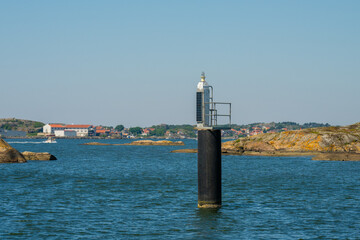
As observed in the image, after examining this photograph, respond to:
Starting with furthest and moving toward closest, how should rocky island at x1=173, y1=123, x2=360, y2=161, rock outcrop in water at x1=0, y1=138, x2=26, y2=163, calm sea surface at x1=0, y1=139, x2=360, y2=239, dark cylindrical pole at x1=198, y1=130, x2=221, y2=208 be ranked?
rocky island at x1=173, y1=123, x2=360, y2=161
rock outcrop in water at x1=0, y1=138, x2=26, y2=163
dark cylindrical pole at x1=198, y1=130, x2=221, y2=208
calm sea surface at x1=0, y1=139, x2=360, y2=239

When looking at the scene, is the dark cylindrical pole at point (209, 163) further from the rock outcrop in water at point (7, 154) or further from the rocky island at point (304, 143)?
the rocky island at point (304, 143)

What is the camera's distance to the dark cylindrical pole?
75.1ft

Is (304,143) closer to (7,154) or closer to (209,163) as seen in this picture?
(7,154)

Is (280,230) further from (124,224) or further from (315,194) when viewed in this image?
(315,194)

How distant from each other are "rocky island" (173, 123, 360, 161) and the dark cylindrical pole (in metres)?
63.0

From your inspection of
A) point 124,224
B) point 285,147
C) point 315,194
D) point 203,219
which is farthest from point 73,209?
point 285,147

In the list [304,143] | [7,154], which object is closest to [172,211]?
[7,154]

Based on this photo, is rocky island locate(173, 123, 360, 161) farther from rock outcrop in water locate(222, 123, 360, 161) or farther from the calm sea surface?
the calm sea surface

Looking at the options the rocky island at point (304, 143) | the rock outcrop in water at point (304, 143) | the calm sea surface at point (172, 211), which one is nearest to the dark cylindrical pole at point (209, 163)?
the calm sea surface at point (172, 211)

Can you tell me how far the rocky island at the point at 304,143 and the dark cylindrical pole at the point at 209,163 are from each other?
207 ft

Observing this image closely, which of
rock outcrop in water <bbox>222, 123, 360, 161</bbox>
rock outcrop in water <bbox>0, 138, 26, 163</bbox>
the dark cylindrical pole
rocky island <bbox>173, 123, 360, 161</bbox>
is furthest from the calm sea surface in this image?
rock outcrop in water <bbox>222, 123, 360, 161</bbox>

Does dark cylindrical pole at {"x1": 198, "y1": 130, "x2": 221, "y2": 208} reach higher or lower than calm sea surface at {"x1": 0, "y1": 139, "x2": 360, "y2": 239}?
higher

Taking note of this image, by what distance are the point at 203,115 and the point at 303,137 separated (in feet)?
249

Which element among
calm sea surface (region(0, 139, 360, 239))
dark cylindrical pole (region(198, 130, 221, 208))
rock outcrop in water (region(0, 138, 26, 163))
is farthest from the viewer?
rock outcrop in water (region(0, 138, 26, 163))
